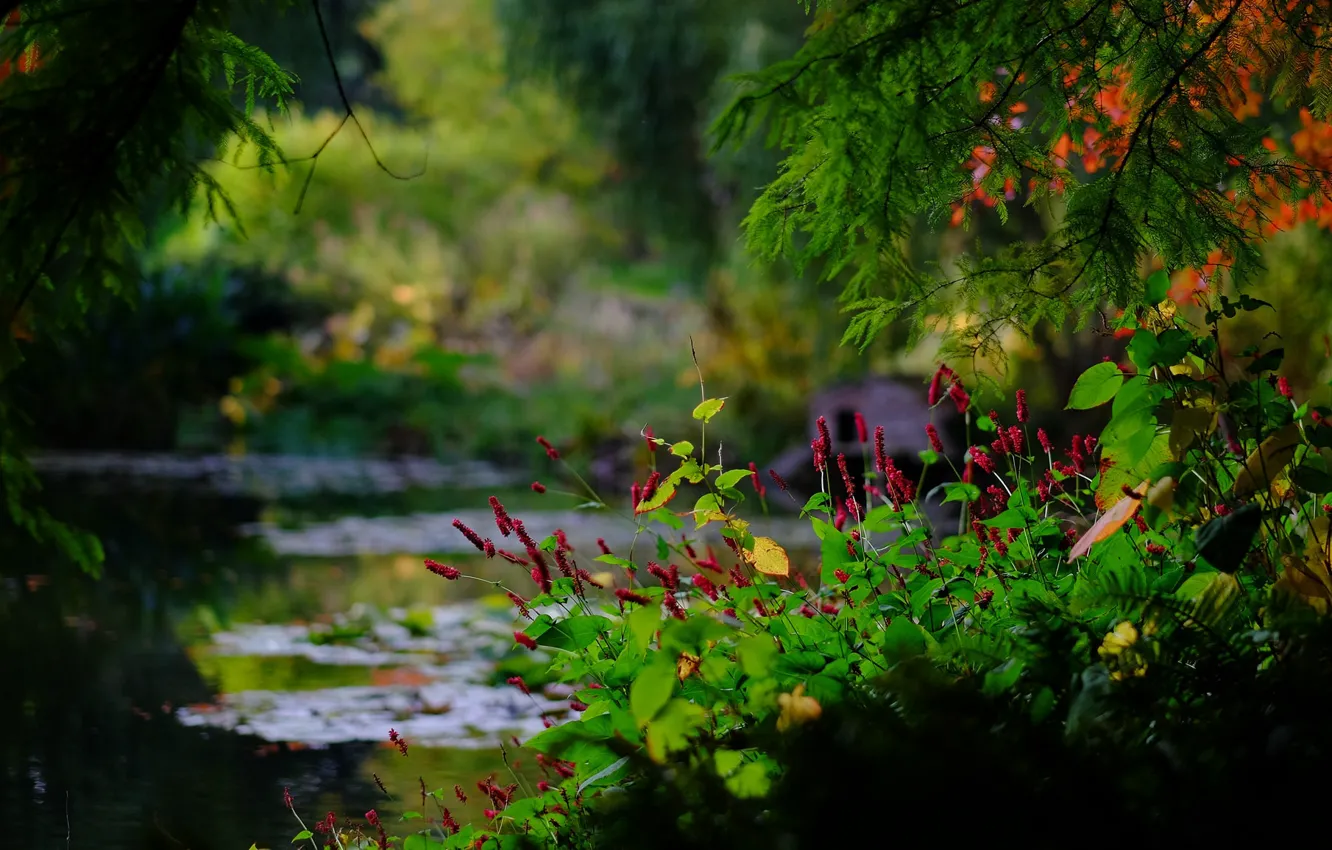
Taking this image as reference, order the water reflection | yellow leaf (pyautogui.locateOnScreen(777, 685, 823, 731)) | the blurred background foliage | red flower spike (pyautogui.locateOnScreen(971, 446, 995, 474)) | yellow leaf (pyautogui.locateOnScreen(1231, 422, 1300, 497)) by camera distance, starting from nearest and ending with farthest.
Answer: yellow leaf (pyautogui.locateOnScreen(777, 685, 823, 731)) → yellow leaf (pyautogui.locateOnScreen(1231, 422, 1300, 497)) → red flower spike (pyautogui.locateOnScreen(971, 446, 995, 474)) → the water reflection → the blurred background foliage

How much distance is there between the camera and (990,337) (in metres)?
2.78

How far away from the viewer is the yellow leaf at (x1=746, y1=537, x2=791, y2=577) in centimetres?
288

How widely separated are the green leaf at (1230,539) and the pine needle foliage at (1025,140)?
67 centimetres

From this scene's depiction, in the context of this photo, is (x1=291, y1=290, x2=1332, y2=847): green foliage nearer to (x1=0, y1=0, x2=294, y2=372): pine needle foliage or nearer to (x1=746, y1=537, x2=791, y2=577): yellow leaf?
(x1=746, y1=537, x2=791, y2=577): yellow leaf

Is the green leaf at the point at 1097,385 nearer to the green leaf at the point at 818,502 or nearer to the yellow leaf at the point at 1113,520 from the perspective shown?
the yellow leaf at the point at 1113,520

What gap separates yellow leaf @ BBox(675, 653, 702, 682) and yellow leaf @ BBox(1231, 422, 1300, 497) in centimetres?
105

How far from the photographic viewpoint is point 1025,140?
2.89 metres

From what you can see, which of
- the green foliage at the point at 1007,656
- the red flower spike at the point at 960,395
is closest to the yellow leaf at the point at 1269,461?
the green foliage at the point at 1007,656

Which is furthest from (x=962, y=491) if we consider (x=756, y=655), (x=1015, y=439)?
(x=756, y=655)

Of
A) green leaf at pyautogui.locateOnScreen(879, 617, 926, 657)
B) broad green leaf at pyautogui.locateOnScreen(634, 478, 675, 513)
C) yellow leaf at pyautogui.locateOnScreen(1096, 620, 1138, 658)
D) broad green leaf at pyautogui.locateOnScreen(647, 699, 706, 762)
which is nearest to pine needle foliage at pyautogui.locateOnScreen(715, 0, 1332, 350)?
broad green leaf at pyautogui.locateOnScreen(634, 478, 675, 513)

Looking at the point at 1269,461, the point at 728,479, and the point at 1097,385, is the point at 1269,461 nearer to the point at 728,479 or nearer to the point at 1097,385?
the point at 1097,385

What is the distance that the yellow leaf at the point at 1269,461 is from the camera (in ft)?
8.31

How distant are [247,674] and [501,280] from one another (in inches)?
894

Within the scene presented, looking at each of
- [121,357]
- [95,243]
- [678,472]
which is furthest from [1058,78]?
[121,357]
